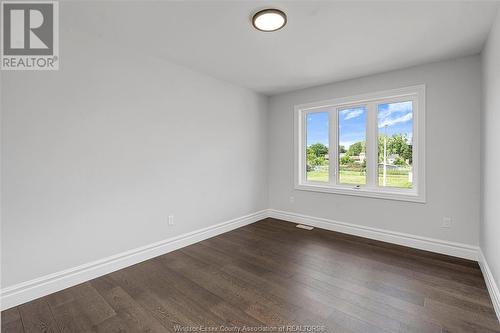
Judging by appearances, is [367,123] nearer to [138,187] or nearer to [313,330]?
[313,330]

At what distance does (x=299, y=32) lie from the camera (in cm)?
232

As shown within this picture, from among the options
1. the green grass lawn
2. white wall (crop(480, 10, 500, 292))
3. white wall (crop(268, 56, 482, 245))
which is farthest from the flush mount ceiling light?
the green grass lawn

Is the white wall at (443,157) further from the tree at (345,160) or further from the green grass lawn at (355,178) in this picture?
the tree at (345,160)

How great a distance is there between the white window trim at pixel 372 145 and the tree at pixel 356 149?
120mm

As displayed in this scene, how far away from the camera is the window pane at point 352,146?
12.2ft

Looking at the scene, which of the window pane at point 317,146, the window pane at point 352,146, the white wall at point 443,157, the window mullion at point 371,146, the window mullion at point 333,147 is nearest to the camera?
the white wall at point 443,157

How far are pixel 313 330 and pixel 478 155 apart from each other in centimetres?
273

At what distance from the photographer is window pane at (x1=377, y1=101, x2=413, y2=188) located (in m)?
3.30

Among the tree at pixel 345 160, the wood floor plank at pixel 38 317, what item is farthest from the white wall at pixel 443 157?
the wood floor plank at pixel 38 317

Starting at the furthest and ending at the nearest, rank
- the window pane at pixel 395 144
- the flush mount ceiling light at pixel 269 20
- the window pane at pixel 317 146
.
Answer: the window pane at pixel 317 146 < the window pane at pixel 395 144 < the flush mount ceiling light at pixel 269 20

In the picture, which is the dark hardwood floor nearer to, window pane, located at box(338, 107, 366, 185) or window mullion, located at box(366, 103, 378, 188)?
window mullion, located at box(366, 103, 378, 188)

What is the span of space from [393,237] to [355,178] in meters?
0.98

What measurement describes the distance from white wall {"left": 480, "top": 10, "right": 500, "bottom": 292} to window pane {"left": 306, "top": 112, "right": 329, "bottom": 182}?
1.98 metres

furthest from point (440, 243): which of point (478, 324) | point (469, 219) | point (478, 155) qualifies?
point (478, 324)
